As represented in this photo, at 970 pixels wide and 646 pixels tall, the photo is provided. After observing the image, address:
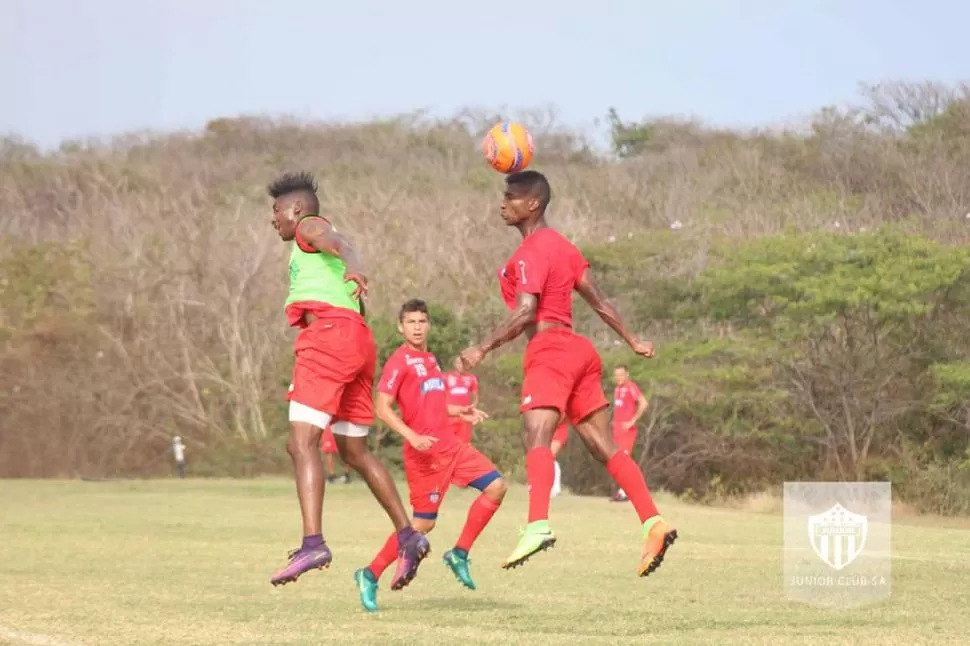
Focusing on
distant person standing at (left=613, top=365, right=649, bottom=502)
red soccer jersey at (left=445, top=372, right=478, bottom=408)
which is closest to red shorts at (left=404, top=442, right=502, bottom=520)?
red soccer jersey at (left=445, top=372, right=478, bottom=408)

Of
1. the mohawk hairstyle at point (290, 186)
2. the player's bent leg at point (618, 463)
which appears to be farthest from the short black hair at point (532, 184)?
the player's bent leg at point (618, 463)

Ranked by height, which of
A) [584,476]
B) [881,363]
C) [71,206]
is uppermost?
[71,206]

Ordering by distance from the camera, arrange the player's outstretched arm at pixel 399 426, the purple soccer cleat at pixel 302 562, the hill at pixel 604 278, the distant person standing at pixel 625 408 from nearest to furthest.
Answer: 1. the purple soccer cleat at pixel 302 562
2. the player's outstretched arm at pixel 399 426
3. the distant person standing at pixel 625 408
4. the hill at pixel 604 278

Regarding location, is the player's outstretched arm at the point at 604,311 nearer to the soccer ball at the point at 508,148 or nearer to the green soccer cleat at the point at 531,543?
the soccer ball at the point at 508,148

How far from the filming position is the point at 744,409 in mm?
34812

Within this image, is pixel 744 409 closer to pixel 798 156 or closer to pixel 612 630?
pixel 612 630

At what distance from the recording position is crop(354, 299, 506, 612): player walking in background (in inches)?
438

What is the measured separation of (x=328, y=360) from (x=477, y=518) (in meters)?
1.96

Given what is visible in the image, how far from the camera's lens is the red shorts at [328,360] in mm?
9680

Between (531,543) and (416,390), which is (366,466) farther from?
(416,390)

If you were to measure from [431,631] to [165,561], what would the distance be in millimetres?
6579

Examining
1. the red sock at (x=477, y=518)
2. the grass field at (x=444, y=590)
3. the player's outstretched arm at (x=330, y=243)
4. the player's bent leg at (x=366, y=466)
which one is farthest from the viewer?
the red sock at (x=477, y=518)

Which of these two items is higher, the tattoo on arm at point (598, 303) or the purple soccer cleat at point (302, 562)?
the tattoo on arm at point (598, 303)

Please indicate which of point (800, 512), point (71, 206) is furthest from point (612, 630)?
point (71, 206)
